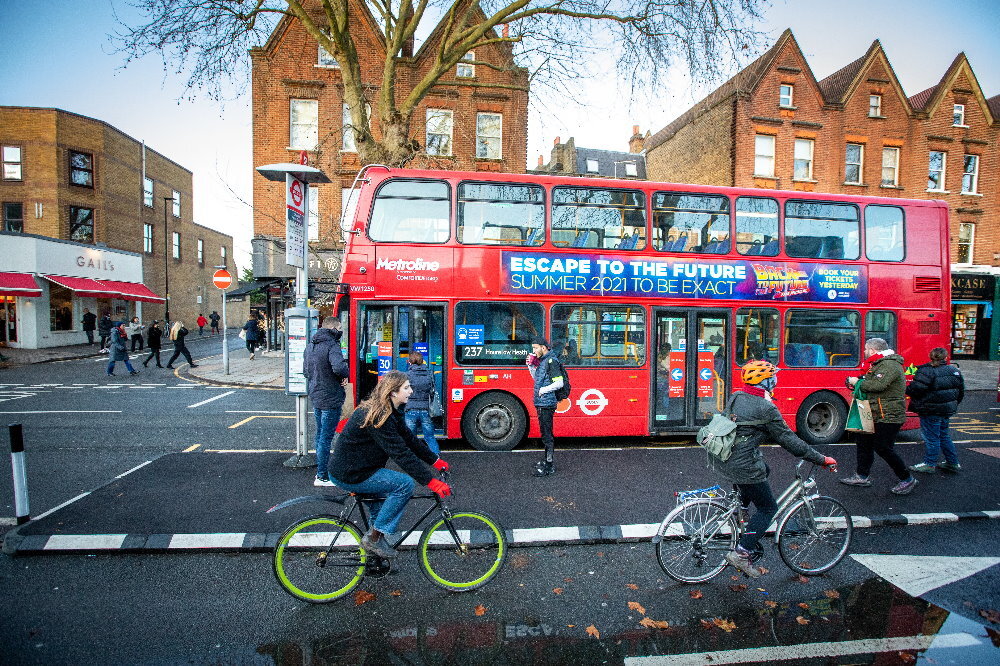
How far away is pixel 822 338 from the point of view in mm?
8609

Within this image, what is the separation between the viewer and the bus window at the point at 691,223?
814cm

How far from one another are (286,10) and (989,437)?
59.2 ft

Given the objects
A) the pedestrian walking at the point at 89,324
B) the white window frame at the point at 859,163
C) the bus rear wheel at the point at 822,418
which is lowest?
the bus rear wheel at the point at 822,418

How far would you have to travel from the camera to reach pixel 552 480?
6418 millimetres

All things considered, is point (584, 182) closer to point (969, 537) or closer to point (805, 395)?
point (805, 395)

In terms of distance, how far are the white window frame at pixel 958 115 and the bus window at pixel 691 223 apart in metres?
25.5

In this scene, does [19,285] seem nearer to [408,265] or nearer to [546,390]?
[408,265]

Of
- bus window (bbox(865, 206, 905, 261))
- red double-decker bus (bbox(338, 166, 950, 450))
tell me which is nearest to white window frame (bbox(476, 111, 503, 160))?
red double-decker bus (bbox(338, 166, 950, 450))

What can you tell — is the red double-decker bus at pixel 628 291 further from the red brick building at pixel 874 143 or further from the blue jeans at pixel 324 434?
the red brick building at pixel 874 143

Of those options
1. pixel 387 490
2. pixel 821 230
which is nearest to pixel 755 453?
pixel 387 490

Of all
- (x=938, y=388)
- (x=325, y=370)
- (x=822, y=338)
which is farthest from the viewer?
(x=822, y=338)

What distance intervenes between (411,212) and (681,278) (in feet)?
14.6

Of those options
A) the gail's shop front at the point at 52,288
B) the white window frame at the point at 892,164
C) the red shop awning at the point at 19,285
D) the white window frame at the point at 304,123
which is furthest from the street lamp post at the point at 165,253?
the white window frame at the point at 892,164

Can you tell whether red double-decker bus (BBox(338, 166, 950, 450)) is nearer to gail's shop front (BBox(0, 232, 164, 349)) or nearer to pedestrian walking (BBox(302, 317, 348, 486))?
pedestrian walking (BBox(302, 317, 348, 486))
